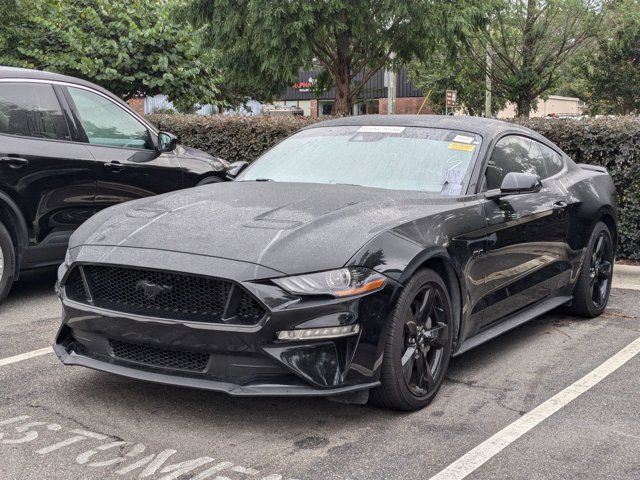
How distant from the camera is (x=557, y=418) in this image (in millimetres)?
4426

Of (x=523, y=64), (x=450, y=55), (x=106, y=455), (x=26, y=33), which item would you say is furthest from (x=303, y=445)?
(x=523, y=64)

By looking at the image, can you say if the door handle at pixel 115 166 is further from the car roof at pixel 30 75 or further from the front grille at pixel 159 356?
the front grille at pixel 159 356

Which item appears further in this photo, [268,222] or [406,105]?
[406,105]

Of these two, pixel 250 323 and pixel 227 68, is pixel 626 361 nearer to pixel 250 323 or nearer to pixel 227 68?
pixel 250 323

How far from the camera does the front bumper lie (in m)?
3.88

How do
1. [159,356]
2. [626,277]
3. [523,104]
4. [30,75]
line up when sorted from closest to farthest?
[159,356]
[30,75]
[626,277]
[523,104]

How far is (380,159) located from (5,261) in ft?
9.84

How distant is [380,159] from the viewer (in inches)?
214

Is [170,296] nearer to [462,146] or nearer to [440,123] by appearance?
[462,146]

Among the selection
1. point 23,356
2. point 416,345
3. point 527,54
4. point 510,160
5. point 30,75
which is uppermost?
point 527,54

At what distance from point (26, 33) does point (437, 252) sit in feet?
40.3

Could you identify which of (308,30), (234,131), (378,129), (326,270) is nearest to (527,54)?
(308,30)

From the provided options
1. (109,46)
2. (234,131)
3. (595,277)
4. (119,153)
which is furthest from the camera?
(109,46)

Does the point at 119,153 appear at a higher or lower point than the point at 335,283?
higher
